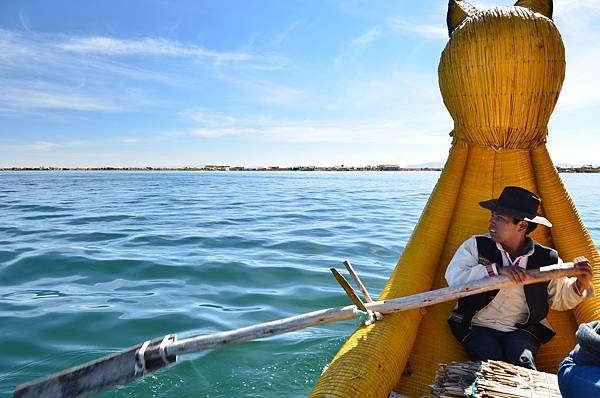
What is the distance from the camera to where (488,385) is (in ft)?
6.34

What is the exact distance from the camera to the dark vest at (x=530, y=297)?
2732mm

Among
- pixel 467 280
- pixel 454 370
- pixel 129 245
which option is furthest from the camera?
pixel 129 245

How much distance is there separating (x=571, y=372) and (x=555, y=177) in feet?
7.14

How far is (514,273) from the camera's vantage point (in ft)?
8.05

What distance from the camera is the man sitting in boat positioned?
105 inches

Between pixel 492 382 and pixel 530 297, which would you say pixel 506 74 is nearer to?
pixel 530 297

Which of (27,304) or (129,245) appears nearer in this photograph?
(27,304)

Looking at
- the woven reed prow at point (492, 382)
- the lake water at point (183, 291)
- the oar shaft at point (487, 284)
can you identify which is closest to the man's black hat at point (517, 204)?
the oar shaft at point (487, 284)

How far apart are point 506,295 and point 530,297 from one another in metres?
0.13

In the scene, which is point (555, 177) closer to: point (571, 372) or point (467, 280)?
point (467, 280)

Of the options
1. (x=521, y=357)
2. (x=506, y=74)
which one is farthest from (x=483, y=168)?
(x=521, y=357)

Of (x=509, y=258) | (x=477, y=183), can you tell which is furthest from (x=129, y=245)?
(x=509, y=258)

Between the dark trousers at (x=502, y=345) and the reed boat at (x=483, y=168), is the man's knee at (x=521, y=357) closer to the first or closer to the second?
the dark trousers at (x=502, y=345)

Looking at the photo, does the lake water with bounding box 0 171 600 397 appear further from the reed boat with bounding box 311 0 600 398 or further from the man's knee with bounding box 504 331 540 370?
the man's knee with bounding box 504 331 540 370
